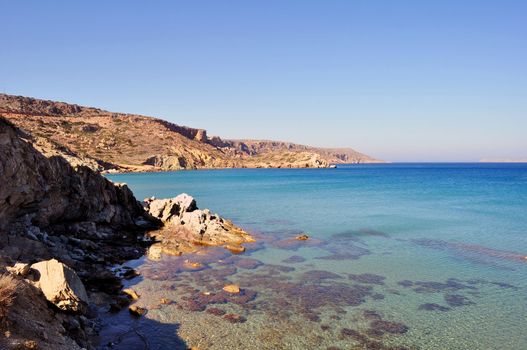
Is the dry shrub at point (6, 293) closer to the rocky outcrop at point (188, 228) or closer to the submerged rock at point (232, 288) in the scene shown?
the submerged rock at point (232, 288)

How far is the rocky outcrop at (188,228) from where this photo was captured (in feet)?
91.0

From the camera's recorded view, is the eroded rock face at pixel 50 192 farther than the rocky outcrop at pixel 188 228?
No

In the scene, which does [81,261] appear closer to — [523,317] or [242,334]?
[242,334]

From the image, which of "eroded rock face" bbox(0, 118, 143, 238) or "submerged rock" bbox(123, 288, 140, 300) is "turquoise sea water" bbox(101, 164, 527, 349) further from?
"eroded rock face" bbox(0, 118, 143, 238)

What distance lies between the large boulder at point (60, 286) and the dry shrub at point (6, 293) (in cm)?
211

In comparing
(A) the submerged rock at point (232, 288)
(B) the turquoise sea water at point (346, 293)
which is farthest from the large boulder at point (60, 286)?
(A) the submerged rock at point (232, 288)

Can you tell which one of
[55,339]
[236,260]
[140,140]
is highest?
[140,140]

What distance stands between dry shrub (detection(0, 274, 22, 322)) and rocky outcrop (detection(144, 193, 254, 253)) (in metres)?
15.9

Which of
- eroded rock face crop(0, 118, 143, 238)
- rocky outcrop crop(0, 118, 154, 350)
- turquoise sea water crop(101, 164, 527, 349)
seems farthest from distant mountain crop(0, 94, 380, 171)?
turquoise sea water crop(101, 164, 527, 349)

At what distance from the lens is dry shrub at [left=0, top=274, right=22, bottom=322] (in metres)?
8.01

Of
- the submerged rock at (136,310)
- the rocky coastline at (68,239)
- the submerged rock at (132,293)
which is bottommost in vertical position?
the submerged rock at (132,293)

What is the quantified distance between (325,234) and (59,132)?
429 ft

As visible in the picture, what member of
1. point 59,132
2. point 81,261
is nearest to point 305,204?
point 81,261

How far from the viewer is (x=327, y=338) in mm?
13047
